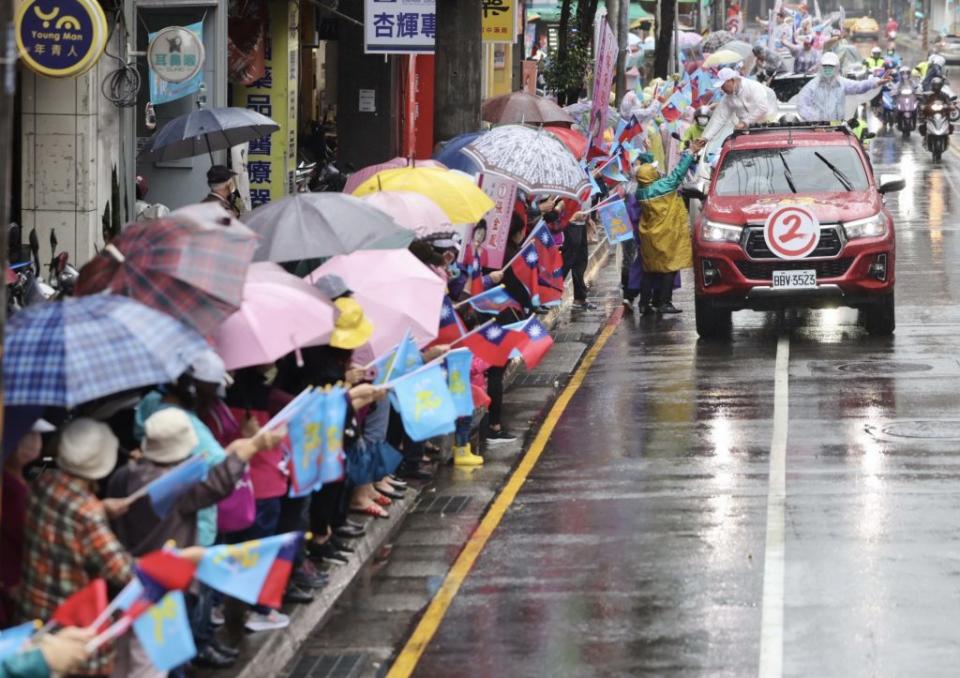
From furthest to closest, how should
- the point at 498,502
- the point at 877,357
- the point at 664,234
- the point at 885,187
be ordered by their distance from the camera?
1. the point at 664,234
2. the point at 885,187
3. the point at 877,357
4. the point at 498,502

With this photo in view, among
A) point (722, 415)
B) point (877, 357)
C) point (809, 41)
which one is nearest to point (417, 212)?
point (722, 415)

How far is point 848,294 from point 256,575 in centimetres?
1264

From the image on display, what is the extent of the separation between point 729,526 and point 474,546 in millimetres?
1513

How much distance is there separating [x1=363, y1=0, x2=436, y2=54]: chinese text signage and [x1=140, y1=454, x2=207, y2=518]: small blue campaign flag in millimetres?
13008

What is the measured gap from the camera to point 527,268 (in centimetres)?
1603

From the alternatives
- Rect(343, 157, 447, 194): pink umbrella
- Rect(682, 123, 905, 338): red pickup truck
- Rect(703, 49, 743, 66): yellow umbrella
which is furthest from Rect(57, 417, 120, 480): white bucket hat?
Rect(703, 49, 743, 66): yellow umbrella

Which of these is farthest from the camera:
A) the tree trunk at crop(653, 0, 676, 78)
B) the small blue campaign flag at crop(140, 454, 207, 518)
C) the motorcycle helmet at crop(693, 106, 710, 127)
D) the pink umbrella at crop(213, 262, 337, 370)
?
the tree trunk at crop(653, 0, 676, 78)

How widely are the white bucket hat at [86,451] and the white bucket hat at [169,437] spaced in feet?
1.35

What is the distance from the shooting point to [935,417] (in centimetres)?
1517

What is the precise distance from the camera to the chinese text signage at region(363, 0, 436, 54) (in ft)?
67.6

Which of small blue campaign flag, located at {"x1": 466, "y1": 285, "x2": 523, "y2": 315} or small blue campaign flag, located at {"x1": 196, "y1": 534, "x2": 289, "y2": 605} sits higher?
small blue campaign flag, located at {"x1": 466, "y1": 285, "x2": 523, "y2": 315}

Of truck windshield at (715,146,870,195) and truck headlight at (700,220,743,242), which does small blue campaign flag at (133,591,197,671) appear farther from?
truck windshield at (715,146,870,195)

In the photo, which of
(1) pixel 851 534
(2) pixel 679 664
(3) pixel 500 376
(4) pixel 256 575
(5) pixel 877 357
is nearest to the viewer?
(4) pixel 256 575

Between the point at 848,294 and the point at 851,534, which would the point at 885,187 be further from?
the point at 851,534
